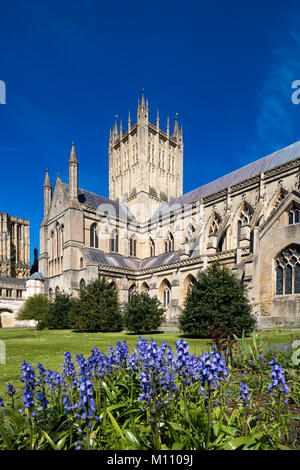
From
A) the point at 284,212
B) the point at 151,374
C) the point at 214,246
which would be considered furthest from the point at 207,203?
the point at 151,374

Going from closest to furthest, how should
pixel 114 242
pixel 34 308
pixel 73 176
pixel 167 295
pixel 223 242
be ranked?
pixel 223 242 < pixel 167 295 < pixel 34 308 < pixel 73 176 < pixel 114 242

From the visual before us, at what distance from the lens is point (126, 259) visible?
38.5m

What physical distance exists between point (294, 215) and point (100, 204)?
2739cm

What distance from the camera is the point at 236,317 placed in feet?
48.9

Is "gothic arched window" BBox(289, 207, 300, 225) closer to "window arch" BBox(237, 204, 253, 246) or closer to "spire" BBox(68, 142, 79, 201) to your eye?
"window arch" BBox(237, 204, 253, 246)

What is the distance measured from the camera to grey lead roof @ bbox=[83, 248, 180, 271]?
3322 cm

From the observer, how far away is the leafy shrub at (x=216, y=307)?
14.9m

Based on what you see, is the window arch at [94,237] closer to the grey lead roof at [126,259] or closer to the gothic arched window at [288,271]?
the grey lead roof at [126,259]

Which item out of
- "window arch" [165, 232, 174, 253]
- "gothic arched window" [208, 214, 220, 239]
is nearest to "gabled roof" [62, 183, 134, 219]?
"window arch" [165, 232, 174, 253]

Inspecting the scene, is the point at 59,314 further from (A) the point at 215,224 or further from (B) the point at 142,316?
(A) the point at 215,224

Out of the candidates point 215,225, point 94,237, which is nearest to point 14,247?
point 94,237

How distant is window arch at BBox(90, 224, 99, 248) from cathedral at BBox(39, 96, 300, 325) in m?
0.13
